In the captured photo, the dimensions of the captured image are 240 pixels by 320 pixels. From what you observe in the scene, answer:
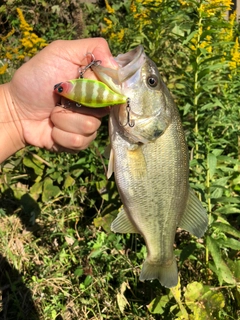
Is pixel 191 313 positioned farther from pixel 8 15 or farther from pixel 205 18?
pixel 8 15

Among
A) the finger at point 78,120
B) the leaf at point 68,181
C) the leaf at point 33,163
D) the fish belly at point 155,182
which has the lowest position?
the leaf at point 68,181

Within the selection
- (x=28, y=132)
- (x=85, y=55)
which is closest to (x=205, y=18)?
(x=85, y=55)

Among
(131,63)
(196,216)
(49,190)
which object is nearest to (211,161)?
(196,216)

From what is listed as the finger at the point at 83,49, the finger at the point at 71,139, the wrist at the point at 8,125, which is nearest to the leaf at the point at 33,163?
the wrist at the point at 8,125

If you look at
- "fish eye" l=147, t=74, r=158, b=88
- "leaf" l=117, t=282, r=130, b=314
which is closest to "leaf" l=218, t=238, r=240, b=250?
"leaf" l=117, t=282, r=130, b=314

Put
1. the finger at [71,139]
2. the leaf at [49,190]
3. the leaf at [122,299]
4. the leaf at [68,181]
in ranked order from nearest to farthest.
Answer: the finger at [71,139] → the leaf at [122,299] → the leaf at [68,181] → the leaf at [49,190]

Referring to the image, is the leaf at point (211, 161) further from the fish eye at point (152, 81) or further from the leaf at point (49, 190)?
the leaf at point (49, 190)
